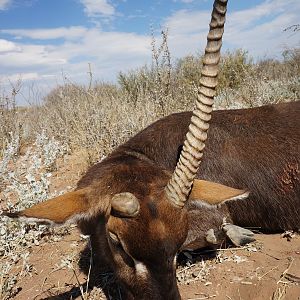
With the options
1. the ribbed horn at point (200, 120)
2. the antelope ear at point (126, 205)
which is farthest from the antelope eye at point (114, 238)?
the ribbed horn at point (200, 120)

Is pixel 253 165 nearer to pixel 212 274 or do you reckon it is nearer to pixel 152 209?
pixel 212 274

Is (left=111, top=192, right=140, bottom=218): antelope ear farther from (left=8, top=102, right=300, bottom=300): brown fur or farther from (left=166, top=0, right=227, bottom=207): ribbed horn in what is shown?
(left=166, top=0, right=227, bottom=207): ribbed horn

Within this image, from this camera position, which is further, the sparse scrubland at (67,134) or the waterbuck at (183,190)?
the sparse scrubland at (67,134)

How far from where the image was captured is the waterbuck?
3205 mm

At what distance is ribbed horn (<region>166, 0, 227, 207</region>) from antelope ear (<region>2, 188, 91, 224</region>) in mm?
737

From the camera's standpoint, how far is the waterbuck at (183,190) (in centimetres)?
321

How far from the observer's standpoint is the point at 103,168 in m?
4.24

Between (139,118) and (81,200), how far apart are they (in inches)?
231

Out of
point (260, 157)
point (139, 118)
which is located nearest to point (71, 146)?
point (139, 118)

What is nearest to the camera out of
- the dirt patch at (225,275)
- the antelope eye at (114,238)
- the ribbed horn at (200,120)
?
the ribbed horn at (200,120)

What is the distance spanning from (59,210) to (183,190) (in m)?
0.97

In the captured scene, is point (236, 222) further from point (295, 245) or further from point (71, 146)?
point (71, 146)

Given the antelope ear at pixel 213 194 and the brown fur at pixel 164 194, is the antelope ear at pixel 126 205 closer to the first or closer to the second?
the brown fur at pixel 164 194

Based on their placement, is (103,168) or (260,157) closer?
(103,168)
